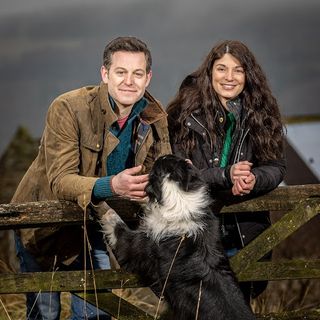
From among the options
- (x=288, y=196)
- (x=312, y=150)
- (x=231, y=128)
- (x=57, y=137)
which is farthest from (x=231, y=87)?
(x=312, y=150)

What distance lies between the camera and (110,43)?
17.4 feet

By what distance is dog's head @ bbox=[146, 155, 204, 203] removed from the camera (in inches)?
204

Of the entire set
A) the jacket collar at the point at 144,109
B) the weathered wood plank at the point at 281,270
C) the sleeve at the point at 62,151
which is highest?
the jacket collar at the point at 144,109

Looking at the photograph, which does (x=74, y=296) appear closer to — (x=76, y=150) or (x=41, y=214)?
(x=41, y=214)

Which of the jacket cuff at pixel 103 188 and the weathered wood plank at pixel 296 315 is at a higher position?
the jacket cuff at pixel 103 188

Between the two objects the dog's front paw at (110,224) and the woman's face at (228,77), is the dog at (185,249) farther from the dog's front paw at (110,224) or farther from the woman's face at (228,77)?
the woman's face at (228,77)

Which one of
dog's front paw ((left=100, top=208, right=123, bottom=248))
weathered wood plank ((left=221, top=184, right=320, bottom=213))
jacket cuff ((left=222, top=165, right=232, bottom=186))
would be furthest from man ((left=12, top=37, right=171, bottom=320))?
weathered wood plank ((left=221, top=184, right=320, bottom=213))

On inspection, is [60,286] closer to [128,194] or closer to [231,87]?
[128,194]

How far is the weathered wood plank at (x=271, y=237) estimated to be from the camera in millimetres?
5688

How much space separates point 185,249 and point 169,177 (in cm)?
50

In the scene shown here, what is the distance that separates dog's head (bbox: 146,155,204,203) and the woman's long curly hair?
1.76 ft

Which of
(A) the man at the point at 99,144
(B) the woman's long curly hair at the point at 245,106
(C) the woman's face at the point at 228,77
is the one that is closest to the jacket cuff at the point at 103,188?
(A) the man at the point at 99,144

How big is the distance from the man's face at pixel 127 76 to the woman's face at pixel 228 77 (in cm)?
Answer: 75

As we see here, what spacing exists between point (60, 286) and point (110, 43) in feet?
5.87
